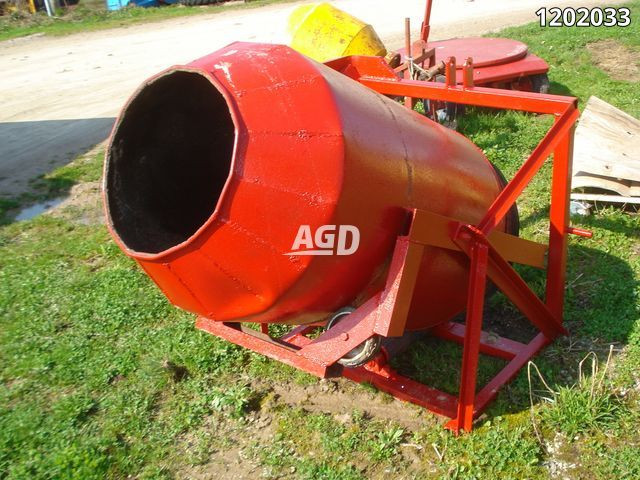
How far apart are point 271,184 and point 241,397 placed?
155 centimetres

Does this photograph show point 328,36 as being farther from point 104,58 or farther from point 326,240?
point 104,58

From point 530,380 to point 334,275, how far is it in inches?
52.6

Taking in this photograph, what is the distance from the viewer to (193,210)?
3039mm

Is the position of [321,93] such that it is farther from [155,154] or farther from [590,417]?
[590,417]

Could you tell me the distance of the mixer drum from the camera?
7.70ft

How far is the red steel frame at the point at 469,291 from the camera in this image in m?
2.63

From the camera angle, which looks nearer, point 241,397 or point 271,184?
point 271,184

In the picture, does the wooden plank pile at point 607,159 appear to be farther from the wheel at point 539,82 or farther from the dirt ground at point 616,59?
the dirt ground at point 616,59

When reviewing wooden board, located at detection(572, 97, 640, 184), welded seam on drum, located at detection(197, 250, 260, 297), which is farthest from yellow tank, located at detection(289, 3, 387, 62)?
welded seam on drum, located at detection(197, 250, 260, 297)

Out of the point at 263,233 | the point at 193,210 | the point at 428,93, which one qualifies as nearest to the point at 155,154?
the point at 193,210

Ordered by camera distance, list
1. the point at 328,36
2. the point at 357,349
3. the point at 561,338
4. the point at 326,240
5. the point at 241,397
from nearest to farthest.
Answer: the point at 326,240, the point at 357,349, the point at 241,397, the point at 561,338, the point at 328,36

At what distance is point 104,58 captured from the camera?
1258 cm

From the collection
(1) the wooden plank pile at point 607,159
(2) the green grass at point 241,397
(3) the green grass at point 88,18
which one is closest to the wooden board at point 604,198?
(1) the wooden plank pile at point 607,159

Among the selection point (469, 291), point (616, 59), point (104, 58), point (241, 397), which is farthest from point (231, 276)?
point (104, 58)
